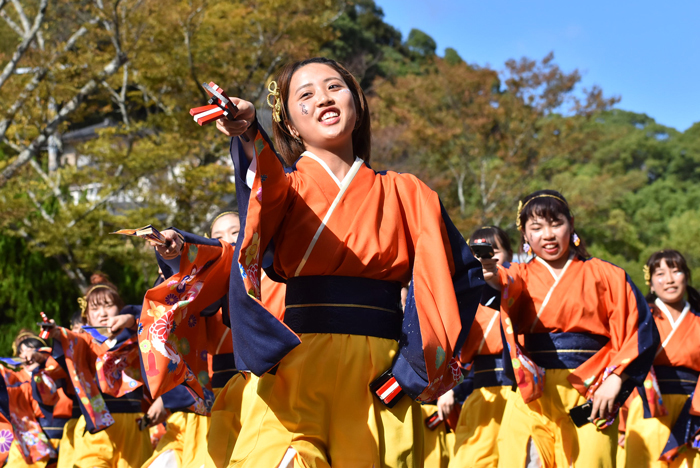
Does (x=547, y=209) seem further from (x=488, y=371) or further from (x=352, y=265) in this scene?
(x=352, y=265)

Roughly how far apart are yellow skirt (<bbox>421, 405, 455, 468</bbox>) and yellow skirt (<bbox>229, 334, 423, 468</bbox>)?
3669mm

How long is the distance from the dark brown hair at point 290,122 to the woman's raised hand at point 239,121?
74cm

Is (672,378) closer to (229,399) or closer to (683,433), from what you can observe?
(683,433)

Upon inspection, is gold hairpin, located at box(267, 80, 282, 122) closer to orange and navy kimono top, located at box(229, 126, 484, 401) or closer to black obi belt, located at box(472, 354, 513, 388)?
orange and navy kimono top, located at box(229, 126, 484, 401)

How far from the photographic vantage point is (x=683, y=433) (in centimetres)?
553

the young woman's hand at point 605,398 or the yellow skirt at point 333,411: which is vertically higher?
the yellow skirt at point 333,411

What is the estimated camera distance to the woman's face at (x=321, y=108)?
300 cm

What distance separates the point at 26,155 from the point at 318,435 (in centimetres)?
1152


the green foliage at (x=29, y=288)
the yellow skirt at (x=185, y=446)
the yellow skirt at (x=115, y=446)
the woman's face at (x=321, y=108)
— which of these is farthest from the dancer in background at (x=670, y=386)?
the green foliage at (x=29, y=288)

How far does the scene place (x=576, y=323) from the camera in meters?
4.59

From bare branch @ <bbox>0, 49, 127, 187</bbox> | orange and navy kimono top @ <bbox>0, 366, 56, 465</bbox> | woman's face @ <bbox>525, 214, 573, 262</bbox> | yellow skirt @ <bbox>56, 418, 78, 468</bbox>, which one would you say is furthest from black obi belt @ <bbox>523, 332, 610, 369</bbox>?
bare branch @ <bbox>0, 49, 127, 187</bbox>

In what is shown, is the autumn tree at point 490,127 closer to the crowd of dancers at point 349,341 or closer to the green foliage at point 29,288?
the green foliage at point 29,288

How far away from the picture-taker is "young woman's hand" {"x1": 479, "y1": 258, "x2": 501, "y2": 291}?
415 cm

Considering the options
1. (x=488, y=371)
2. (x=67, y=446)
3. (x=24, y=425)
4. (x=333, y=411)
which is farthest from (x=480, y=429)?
(x=24, y=425)
